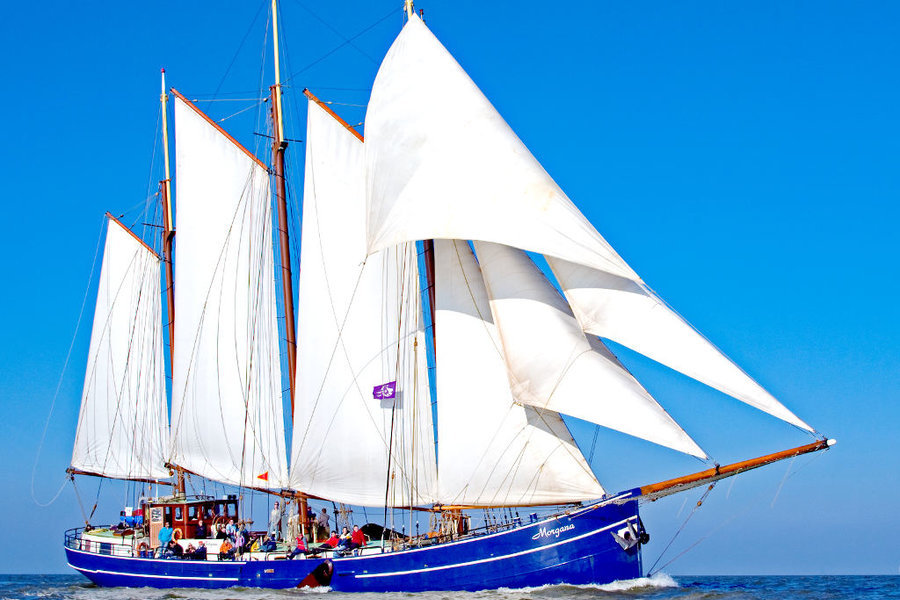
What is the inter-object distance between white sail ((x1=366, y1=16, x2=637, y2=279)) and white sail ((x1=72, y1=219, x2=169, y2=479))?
23.3 metres

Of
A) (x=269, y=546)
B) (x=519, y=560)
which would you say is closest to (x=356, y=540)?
(x=269, y=546)

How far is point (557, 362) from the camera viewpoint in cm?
3297

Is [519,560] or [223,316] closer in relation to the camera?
[519,560]

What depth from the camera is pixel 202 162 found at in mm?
48281

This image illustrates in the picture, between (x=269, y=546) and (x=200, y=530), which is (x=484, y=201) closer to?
(x=269, y=546)

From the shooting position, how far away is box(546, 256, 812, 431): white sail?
96.6 feet

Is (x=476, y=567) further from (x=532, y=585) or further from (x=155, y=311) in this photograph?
(x=155, y=311)

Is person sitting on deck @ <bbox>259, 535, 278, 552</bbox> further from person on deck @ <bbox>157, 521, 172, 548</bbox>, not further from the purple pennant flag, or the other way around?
the purple pennant flag

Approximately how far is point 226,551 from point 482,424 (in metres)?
12.1

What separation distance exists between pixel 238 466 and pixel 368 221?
50.7 feet

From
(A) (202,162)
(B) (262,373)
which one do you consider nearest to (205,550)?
(B) (262,373)

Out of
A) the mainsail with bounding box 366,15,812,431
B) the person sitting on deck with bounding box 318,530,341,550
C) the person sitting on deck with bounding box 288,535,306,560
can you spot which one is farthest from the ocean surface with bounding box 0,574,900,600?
the mainsail with bounding box 366,15,812,431

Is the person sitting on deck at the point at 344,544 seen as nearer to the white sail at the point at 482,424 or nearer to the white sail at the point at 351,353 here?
the white sail at the point at 351,353

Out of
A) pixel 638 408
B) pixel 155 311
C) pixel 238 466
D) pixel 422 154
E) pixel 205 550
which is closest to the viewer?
pixel 638 408
